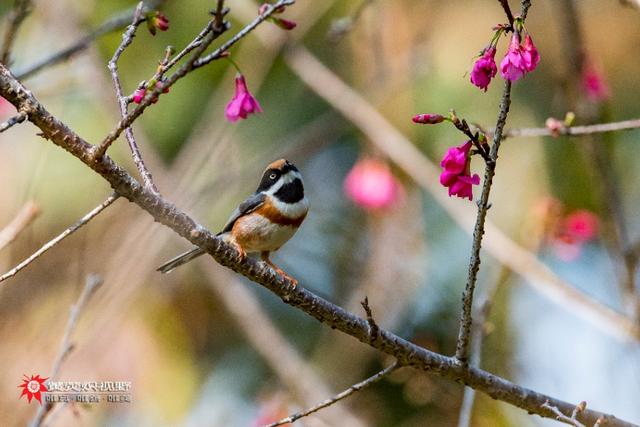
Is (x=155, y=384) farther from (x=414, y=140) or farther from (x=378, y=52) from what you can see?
(x=378, y=52)

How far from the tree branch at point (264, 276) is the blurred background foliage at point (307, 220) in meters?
0.84

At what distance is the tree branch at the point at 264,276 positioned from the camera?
187cm

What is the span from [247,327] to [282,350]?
329mm

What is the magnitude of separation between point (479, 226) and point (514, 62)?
428mm

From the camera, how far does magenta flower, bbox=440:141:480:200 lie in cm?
222

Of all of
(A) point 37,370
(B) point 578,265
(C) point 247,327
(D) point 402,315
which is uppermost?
(B) point 578,265

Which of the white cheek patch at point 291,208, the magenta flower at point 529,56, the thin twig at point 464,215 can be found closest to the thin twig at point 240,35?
the magenta flower at point 529,56

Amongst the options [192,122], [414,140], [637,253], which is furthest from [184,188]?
[192,122]

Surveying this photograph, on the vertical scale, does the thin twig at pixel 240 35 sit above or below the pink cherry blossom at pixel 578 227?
below

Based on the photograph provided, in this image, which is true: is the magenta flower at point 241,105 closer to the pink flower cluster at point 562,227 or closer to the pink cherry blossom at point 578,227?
the pink flower cluster at point 562,227

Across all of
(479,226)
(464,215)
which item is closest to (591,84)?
(464,215)

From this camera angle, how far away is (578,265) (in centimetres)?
777

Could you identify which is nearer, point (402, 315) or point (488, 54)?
point (488, 54)

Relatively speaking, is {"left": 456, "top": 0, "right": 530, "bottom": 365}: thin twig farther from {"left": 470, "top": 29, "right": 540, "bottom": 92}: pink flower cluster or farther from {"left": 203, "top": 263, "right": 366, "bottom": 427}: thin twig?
{"left": 203, "top": 263, "right": 366, "bottom": 427}: thin twig
